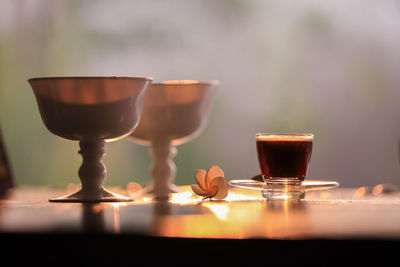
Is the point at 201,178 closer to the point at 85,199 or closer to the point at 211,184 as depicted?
the point at 211,184

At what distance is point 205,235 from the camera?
0.80m

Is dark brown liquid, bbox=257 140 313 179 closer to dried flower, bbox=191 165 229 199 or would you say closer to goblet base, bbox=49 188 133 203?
dried flower, bbox=191 165 229 199

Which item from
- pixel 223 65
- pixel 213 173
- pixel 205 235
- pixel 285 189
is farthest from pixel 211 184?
pixel 223 65

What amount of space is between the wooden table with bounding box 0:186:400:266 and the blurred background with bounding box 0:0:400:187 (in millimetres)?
4361

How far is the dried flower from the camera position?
4.52 feet

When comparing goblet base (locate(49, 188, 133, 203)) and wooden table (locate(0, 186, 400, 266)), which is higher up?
wooden table (locate(0, 186, 400, 266))

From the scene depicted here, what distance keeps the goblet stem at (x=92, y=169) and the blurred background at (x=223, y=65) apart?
404 cm

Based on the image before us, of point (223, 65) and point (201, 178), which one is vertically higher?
point (223, 65)

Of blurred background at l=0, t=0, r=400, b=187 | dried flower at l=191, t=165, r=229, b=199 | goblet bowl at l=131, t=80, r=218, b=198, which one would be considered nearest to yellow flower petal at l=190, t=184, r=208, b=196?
dried flower at l=191, t=165, r=229, b=199

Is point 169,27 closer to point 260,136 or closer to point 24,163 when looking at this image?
point 24,163

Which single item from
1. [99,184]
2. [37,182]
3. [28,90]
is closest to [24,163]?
[37,182]

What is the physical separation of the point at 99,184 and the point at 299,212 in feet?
1.46

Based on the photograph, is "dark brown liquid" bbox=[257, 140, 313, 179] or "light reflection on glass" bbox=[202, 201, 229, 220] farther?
"dark brown liquid" bbox=[257, 140, 313, 179]

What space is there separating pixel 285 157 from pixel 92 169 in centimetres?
39
